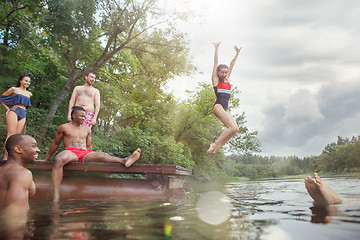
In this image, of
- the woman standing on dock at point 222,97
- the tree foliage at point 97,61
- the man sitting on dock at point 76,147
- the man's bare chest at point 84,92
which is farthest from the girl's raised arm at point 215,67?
the tree foliage at point 97,61

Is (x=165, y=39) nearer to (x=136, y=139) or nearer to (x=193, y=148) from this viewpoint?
(x=136, y=139)

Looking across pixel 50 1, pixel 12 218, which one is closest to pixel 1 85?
pixel 50 1

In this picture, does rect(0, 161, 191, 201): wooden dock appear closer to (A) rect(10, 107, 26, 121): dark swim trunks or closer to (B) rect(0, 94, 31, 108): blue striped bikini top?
(A) rect(10, 107, 26, 121): dark swim trunks

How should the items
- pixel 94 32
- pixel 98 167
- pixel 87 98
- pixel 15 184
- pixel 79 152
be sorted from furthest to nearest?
pixel 94 32, pixel 87 98, pixel 79 152, pixel 98 167, pixel 15 184

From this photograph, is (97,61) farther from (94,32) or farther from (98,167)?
(98,167)

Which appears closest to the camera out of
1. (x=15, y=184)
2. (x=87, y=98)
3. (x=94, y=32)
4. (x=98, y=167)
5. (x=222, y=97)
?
(x=15, y=184)

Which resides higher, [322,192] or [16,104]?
[16,104]

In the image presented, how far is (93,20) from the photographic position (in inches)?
543

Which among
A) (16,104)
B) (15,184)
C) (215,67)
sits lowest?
(15,184)

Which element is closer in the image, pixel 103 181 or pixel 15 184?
pixel 15 184

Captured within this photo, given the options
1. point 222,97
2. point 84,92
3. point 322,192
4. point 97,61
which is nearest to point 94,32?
point 97,61

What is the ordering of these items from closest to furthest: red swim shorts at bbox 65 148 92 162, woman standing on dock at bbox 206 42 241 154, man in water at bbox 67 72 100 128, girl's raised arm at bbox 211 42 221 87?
red swim shorts at bbox 65 148 92 162 → woman standing on dock at bbox 206 42 241 154 → girl's raised arm at bbox 211 42 221 87 → man in water at bbox 67 72 100 128

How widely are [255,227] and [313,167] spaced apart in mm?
79227

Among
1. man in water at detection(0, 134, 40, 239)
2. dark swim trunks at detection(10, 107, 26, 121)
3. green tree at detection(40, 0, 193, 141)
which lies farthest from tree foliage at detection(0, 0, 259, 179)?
man in water at detection(0, 134, 40, 239)
